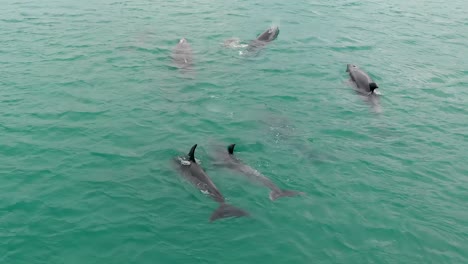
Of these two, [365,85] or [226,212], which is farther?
[365,85]

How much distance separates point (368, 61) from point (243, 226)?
15.8 metres

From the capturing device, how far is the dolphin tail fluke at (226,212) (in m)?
11.3

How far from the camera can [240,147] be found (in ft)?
48.9

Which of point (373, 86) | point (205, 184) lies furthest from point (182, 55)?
point (205, 184)

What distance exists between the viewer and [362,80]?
1988cm

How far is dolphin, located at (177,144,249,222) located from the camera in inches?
452

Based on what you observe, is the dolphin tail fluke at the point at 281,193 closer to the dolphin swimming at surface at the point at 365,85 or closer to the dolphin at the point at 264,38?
the dolphin swimming at surface at the point at 365,85

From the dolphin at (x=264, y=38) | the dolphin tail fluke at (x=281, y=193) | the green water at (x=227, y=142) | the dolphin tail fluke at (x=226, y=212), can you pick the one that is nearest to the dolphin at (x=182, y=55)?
the green water at (x=227, y=142)

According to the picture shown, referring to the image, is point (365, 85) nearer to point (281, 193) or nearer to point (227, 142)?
point (227, 142)

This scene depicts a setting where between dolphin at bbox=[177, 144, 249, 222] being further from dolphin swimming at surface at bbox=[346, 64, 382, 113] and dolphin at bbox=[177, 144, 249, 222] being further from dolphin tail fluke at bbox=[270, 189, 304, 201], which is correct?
dolphin swimming at surface at bbox=[346, 64, 382, 113]

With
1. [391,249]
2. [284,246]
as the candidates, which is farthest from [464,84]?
[284,246]

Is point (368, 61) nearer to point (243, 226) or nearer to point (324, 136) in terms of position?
point (324, 136)

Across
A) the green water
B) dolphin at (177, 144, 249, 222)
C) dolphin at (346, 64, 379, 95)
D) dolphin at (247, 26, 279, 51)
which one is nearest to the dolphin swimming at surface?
dolphin at (346, 64, 379, 95)

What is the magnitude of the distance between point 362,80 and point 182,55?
9614 mm
